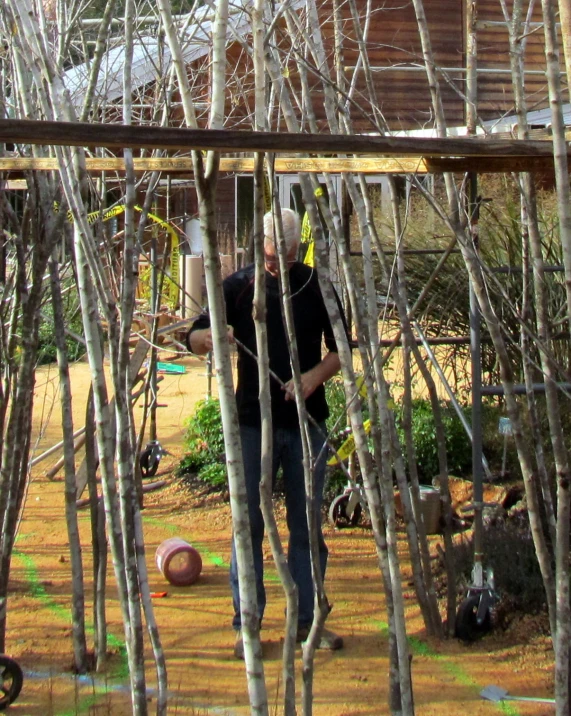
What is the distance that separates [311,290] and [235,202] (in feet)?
38.6

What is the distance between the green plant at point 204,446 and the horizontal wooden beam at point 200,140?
4.70 m

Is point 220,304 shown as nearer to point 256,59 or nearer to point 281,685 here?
point 256,59

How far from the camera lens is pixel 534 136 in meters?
3.05

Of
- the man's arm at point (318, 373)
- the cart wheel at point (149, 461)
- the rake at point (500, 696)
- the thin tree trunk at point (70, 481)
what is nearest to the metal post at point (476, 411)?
the rake at point (500, 696)

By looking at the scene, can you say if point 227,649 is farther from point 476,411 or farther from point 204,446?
point 204,446

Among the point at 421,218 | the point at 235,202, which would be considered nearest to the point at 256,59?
the point at 421,218

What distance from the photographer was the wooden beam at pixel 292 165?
2689mm

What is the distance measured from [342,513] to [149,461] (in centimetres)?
179

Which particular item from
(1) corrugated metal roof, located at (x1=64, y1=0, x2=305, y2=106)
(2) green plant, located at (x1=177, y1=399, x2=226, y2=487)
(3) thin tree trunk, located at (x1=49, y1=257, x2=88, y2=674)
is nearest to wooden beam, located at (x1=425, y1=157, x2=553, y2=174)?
(1) corrugated metal roof, located at (x1=64, y1=0, x2=305, y2=106)

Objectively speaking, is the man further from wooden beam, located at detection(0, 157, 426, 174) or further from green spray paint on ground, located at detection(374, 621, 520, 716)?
wooden beam, located at detection(0, 157, 426, 174)

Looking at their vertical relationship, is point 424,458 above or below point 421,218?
below

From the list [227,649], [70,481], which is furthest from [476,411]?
[70,481]

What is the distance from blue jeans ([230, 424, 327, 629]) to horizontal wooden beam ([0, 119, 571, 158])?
1.91 m

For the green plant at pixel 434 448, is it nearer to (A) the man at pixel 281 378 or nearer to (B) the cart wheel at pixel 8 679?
(A) the man at pixel 281 378
